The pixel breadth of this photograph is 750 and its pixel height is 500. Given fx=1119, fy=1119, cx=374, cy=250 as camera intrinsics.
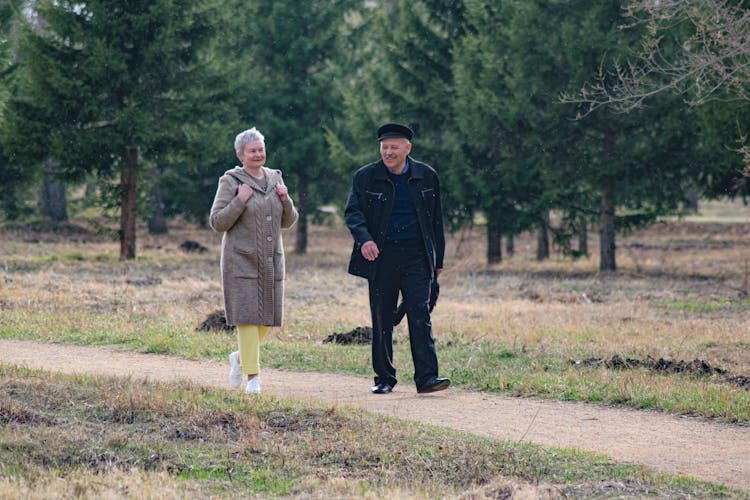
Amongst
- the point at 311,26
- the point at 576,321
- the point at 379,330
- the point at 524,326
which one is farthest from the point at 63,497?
the point at 311,26

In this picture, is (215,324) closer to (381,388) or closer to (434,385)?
(381,388)

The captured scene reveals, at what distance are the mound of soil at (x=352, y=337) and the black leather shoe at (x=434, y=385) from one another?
11.9 feet

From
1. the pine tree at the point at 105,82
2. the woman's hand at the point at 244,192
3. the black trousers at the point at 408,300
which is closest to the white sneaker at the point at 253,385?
the black trousers at the point at 408,300

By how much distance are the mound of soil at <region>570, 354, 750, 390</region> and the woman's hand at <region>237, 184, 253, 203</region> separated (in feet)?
13.7

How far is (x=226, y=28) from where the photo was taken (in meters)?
27.8

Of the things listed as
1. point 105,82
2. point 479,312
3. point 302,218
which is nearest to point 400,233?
point 479,312

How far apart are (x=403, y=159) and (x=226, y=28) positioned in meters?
19.5

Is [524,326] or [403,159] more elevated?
[403,159]

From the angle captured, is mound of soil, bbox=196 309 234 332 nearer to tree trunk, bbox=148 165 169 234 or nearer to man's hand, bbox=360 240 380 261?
man's hand, bbox=360 240 380 261

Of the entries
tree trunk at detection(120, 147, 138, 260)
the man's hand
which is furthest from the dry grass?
the man's hand

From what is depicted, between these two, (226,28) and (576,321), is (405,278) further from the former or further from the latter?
(226,28)

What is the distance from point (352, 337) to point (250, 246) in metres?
4.35

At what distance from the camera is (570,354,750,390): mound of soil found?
34.5ft

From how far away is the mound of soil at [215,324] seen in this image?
13.6 m
